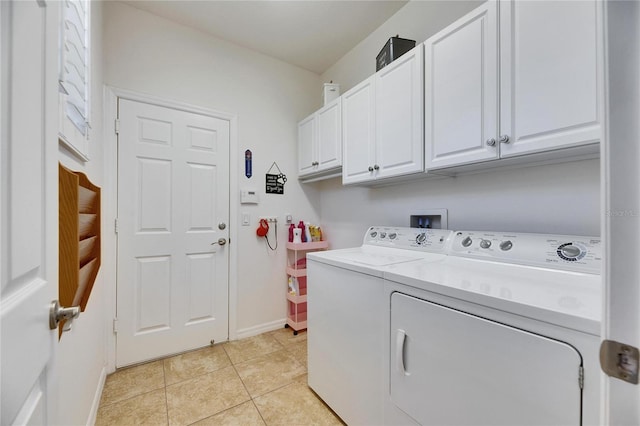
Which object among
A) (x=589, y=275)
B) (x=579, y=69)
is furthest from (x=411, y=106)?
(x=589, y=275)

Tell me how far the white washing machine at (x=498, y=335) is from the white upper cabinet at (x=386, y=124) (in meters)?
0.71

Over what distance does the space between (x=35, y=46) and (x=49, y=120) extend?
0.16 metres

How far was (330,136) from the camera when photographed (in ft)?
7.68

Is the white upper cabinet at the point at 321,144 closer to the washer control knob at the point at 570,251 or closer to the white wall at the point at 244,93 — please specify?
the white wall at the point at 244,93

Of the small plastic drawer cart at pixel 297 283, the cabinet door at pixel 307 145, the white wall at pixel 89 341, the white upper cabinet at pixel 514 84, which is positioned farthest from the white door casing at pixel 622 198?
the small plastic drawer cart at pixel 297 283

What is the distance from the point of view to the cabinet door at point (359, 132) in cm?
191

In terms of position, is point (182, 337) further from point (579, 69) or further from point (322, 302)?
point (579, 69)

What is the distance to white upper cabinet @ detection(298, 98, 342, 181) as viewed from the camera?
7.41 ft

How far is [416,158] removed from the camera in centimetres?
160

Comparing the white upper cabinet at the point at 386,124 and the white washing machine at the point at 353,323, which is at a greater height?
the white upper cabinet at the point at 386,124

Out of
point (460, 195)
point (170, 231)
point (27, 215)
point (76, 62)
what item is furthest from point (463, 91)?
point (170, 231)

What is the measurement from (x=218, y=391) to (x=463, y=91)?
2356 millimetres

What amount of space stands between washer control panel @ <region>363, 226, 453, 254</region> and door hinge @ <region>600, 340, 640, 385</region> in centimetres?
117

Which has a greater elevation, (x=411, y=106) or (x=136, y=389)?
(x=411, y=106)
